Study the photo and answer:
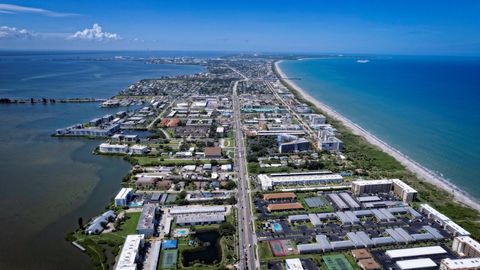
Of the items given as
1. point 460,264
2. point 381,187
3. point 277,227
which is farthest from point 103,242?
point 381,187

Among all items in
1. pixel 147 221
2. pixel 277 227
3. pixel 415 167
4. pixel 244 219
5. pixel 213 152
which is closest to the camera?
pixel 147 221

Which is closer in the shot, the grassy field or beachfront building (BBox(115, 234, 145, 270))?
beachfront building (BBox(115, 234, 145, 270))

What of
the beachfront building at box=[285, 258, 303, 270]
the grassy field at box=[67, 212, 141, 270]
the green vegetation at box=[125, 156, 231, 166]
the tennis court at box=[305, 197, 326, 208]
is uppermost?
the green vegetation at box=[125, 156, 231, 166]

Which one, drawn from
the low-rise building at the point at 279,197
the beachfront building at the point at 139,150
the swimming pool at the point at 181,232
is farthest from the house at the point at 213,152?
the swimming pool at the point at 181,232

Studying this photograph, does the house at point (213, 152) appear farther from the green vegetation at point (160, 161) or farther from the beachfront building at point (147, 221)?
the beachfront building at point (147, 221)

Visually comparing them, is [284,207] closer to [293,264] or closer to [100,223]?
[293,264]

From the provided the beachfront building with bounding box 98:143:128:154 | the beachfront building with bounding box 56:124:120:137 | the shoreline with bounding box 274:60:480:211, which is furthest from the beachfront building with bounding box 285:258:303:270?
the beachfront building with bounding box 56:124:120:137

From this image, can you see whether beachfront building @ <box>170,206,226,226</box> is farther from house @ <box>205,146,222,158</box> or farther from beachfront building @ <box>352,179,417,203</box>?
beachfront building @ <box>352,179,417,203</box>
